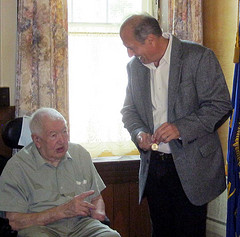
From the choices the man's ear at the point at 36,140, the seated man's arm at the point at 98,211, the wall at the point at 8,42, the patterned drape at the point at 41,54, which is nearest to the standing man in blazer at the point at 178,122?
the seated man's arm at the point at 98,211

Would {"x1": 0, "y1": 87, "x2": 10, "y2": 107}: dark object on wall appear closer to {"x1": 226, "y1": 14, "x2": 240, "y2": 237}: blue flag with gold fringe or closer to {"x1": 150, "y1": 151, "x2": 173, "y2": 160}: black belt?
{"x1": 150, "y1": 151, "x2": 173, "y2": 160}: black belt

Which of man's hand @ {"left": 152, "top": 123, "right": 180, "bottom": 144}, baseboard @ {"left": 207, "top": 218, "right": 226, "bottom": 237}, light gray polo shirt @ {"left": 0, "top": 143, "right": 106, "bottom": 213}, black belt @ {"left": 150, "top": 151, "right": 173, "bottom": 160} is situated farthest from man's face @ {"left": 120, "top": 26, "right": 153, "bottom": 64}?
baseboard @ {"left": 207, "top": 218, "right": 226, "bottom": 237}

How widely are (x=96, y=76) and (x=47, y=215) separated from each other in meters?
1.51

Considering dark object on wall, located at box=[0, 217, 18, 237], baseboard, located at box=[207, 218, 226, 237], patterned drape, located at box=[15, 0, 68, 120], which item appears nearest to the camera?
dark object on wall, located at box=[0, 217, 18, 237]

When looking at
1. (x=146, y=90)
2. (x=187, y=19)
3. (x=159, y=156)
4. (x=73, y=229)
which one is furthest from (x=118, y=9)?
(x=73, y=229)

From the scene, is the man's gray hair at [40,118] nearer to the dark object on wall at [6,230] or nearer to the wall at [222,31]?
the dark object on wall at [6,230]

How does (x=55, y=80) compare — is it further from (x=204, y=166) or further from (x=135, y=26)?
(x=204, y=166)

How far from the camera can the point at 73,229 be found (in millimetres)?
2359

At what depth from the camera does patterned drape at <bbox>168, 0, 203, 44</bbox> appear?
3479 mm

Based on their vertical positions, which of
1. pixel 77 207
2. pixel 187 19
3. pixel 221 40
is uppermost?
pixel 187 19

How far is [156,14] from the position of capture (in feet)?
12.1

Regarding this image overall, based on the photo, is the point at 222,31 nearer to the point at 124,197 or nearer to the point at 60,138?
the point at 124,197

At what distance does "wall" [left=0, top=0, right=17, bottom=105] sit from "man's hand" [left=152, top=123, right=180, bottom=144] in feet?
4.71

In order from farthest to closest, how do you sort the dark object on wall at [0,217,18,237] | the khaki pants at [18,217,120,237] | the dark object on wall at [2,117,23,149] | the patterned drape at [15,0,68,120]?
the patterned drape at [15,0,68,120], the dark object on wall at [2,117,23,149], the khaki pants at [18,217,120,237], the dark object on wall at [0,217,18,237]
